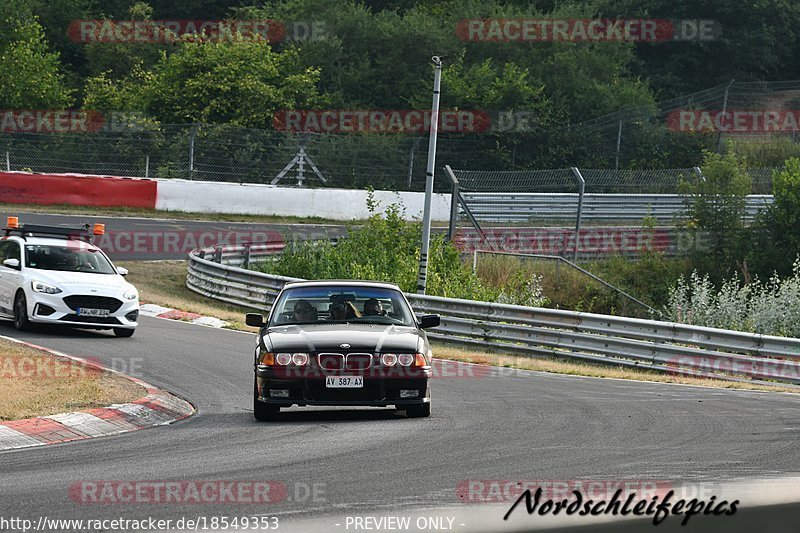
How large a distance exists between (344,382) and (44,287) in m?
8.96

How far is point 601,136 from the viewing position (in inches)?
2008

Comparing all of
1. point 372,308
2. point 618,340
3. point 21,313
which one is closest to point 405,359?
point 372,308

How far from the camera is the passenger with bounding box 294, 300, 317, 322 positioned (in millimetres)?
12258

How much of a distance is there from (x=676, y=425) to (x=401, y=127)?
4411 cm

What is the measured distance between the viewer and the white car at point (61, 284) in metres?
18.6

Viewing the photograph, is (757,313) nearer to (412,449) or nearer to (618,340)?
(618,340)

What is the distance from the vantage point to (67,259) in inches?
773

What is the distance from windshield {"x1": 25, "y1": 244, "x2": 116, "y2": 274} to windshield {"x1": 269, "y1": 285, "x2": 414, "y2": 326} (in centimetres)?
794

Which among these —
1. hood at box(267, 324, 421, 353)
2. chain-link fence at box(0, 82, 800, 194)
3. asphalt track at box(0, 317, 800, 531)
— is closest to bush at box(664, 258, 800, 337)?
chain-link fence at box(0, 82, 800, 194)

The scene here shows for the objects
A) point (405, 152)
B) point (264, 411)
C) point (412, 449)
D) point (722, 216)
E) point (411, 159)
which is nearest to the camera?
point (412, 449)

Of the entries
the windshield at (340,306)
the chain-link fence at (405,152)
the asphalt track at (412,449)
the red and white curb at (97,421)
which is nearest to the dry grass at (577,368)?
the asphalt track at (412,449)

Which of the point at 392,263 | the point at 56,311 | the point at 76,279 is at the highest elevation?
the point at 76,279

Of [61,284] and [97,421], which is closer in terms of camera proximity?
[97,421]

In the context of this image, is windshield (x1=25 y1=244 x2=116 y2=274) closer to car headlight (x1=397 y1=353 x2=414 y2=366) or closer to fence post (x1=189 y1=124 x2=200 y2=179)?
car headlight (x1=397 y1=353 x2=414 y2=366)
